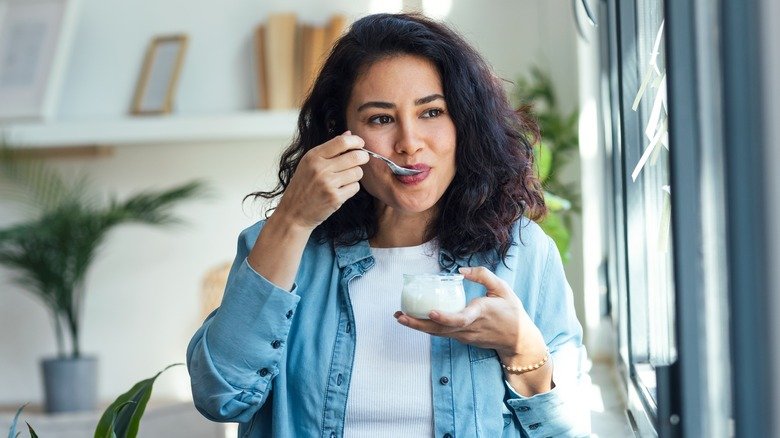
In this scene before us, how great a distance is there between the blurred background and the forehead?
281 mm

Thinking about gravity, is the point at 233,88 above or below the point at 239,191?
above

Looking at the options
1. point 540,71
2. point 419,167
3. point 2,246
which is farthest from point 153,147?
point 419,167

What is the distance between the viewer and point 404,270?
1391 mm

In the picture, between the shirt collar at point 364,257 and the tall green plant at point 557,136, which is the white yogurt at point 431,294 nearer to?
the shirt collar at point 364,257

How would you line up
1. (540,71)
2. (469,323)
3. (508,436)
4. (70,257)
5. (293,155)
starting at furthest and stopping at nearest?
(70,257), (540,71), (293,155), (508,436), (469,323)

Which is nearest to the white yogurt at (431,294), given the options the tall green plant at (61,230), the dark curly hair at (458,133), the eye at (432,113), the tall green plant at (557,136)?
the dark curly hair at (458,133)

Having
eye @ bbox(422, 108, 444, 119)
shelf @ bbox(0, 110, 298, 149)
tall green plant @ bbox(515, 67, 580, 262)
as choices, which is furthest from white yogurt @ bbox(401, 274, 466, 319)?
shelf @ bbox(0, 110, 298, 149)

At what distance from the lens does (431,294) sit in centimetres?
123

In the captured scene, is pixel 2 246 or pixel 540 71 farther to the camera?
pixel 2 246

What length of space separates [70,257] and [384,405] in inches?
119

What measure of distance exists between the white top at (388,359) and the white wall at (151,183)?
9.09 ft

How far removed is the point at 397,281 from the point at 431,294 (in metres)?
0.16

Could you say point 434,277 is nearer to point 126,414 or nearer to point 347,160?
point 347,160

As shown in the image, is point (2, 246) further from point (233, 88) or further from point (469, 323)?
point (469, 323)
